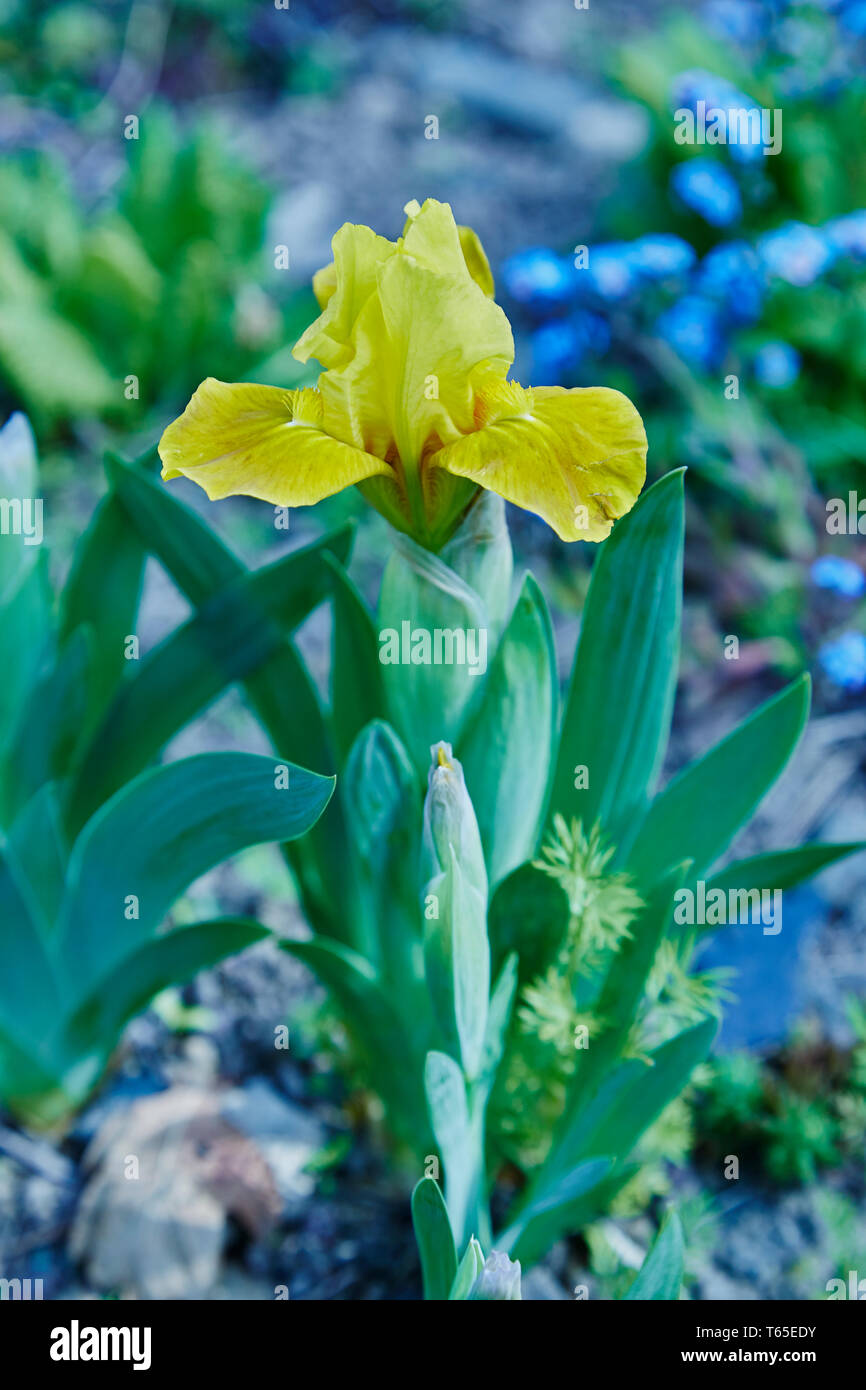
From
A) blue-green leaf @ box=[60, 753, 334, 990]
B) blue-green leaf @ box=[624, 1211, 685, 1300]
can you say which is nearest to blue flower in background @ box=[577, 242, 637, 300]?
blue-green leaf @ box=[60, 753, 334, 990]

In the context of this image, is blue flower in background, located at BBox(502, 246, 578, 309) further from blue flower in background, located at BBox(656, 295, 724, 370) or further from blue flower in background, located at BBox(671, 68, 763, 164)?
blue flower in background, located at BBox(671, 68, 763, 164)

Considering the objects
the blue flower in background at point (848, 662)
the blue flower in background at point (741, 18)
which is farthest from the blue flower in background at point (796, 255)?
the blue flower in background at point (741, 18)

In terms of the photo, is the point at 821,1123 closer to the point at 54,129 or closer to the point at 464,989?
the point at 464,989

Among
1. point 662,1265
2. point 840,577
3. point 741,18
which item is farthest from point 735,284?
point 662,1265

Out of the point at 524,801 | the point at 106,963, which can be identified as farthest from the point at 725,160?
the point at 106,963

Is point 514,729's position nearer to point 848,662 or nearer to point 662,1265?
point 662,1265

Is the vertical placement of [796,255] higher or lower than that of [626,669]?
higher

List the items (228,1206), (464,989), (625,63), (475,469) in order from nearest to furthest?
(475,469) → (464,989) → (228,1206) → (625,63)
